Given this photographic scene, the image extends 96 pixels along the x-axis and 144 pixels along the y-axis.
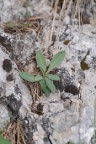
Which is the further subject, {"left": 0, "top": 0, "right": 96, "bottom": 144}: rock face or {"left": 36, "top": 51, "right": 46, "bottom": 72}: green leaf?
{"left": 36, "top": 51, "right": 46, "bottom": 72}: green leaf

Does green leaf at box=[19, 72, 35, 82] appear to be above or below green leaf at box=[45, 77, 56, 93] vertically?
above

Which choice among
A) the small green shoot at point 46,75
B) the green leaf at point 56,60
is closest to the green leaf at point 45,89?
the small green shoot at point 46,75

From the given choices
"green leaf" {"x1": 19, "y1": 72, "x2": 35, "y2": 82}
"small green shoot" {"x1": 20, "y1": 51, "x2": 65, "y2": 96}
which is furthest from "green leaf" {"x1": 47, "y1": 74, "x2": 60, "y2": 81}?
"green leaf" {"x1": 19, "y1": 72, "x2": 35, "y2": 82}

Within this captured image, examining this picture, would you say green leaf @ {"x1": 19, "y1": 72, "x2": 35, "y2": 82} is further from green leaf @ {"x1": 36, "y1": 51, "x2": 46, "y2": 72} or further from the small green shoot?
green leaf @ {"x1": 36, "y1": 51, "x2": 46, "y2": 72}

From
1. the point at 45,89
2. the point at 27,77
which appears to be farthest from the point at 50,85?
the point at 27,77

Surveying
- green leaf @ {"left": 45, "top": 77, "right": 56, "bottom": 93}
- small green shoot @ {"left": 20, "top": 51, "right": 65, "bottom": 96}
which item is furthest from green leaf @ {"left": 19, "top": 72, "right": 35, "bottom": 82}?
green leaf @ {"left": 45, "top": 77, "right": 56, "bottom": 93}

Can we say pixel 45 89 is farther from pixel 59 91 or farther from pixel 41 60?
pixel 41 60

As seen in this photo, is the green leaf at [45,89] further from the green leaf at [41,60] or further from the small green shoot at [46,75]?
the green leaf at [41,60]
